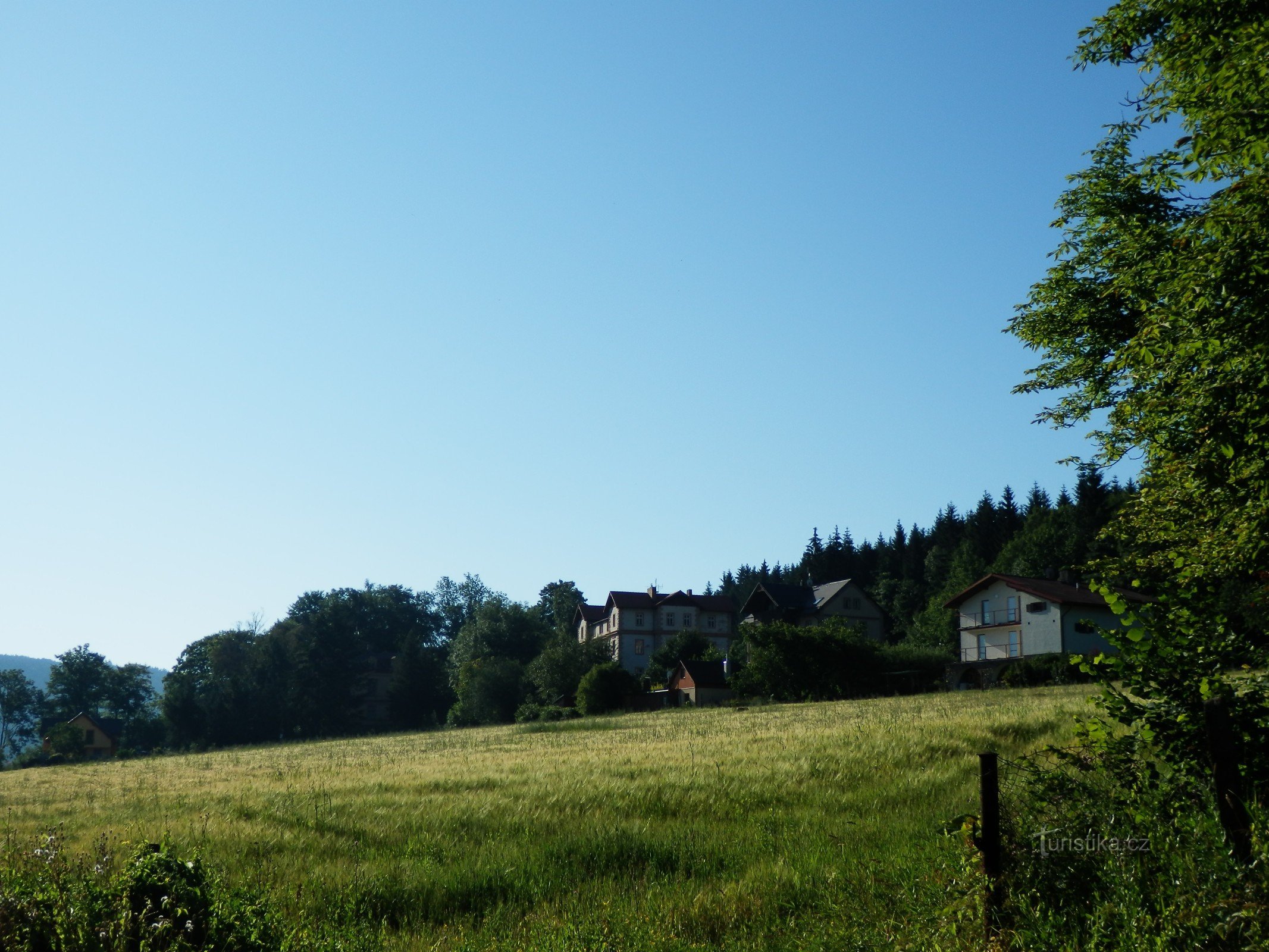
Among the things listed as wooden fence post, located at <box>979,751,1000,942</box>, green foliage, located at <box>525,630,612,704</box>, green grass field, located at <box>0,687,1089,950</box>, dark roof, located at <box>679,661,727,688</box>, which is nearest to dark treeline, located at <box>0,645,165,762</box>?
green foliage, located at <box>525,630,612,704</box>

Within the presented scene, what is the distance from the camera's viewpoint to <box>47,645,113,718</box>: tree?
105188 mm

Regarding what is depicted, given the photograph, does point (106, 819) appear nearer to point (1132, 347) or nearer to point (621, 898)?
point (621, 898)

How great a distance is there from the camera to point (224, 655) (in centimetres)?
8681

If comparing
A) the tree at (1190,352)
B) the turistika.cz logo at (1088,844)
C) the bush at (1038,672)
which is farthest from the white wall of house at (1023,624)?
the turistika.cz logo at (1088,844)

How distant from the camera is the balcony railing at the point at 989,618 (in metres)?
65.9

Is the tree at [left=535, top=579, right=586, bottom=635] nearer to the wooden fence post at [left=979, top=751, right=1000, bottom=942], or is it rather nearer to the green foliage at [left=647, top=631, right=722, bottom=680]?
the green foliage at [left=647, top=631, right=722, bottom=680]

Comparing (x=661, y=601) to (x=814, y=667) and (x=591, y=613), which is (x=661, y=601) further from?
(x=814, y=667)

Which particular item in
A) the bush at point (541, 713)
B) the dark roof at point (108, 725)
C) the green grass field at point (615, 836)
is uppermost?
the green grass field at point (615, 836)

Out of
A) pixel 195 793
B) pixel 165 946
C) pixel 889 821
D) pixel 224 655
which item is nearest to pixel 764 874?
pixel 889 821

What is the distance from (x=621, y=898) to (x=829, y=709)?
34.9 meters

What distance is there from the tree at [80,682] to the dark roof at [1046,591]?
87.5m

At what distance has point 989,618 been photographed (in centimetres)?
6781

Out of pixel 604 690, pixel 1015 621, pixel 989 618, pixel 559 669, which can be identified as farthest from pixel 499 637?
pixel 1015 621

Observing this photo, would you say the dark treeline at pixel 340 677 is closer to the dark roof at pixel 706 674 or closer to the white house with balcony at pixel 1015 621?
the dark roof at pixel 706 674
